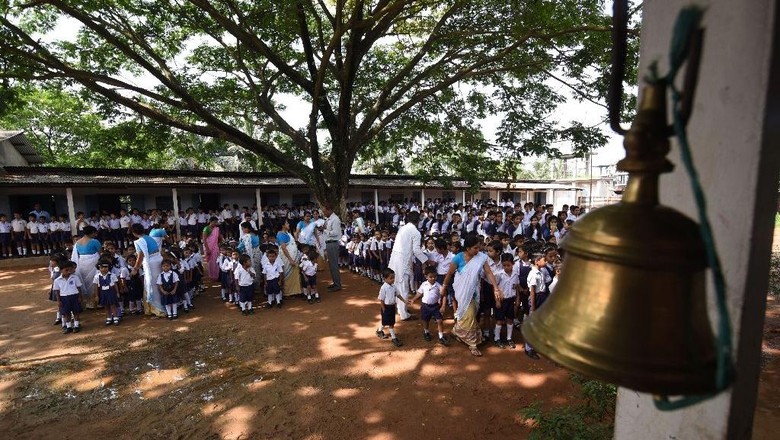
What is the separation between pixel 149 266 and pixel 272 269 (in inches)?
85.8

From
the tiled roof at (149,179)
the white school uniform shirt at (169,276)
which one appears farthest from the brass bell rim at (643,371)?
the tiled roof at (149,179)

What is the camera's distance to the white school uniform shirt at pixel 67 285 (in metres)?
6.56

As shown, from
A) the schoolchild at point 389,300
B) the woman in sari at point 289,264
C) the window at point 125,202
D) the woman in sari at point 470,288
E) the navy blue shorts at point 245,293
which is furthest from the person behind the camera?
the window at point 125,202

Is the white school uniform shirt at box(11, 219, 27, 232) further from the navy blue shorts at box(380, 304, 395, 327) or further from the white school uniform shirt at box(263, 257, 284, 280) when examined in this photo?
the navy blue shorts at box(380, 304, 395, 327)

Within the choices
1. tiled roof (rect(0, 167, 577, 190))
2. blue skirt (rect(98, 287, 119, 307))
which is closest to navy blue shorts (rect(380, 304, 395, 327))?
blue skirt (rect(98, 287, 119, 307))

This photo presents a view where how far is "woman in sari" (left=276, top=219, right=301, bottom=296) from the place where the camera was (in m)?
8.21

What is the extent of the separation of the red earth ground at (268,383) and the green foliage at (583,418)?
74 centimetres

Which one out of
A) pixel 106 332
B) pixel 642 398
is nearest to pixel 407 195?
pixel 106 332

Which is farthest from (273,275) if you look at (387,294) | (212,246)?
(387,294)

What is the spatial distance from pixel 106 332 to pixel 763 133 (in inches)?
337

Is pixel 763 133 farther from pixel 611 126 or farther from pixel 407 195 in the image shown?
pixel 407 195

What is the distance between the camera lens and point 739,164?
1.33m

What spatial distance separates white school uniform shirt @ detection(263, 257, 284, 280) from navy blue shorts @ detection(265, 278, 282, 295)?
2.9 inches

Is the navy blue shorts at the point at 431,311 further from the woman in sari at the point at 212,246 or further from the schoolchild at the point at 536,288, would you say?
the woman in sari at the point at 212,246
